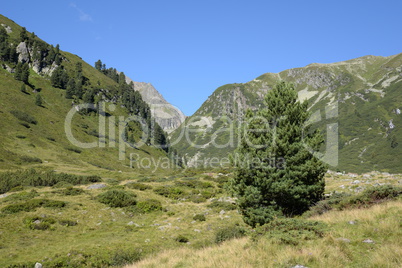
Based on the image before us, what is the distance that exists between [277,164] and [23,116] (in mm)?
73277

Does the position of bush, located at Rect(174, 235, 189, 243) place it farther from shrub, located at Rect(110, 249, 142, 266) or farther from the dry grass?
the dry grass

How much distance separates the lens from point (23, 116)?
216 ft

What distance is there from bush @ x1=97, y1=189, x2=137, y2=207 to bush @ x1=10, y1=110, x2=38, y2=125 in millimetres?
57806

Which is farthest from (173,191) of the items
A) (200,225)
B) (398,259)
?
(398,259)

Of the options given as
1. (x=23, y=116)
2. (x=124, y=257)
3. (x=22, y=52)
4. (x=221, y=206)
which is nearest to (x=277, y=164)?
(x=221, y=206)

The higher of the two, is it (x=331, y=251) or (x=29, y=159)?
(x=331, y=251)

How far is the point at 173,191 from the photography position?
28719 millimetres

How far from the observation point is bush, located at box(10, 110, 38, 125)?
6481 centimetres

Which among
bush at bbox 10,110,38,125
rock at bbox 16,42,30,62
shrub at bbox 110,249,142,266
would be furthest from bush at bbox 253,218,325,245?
rock at bbox 16,42,30,62

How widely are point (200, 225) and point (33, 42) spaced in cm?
14762

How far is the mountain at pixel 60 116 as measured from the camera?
54812mm

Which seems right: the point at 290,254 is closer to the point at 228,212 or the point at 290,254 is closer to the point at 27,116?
the point at 228,212

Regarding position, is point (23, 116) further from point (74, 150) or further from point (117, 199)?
point (117, 199)

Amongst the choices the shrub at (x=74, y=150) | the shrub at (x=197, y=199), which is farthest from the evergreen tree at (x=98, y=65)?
the shrub at (x=197, y=199)
